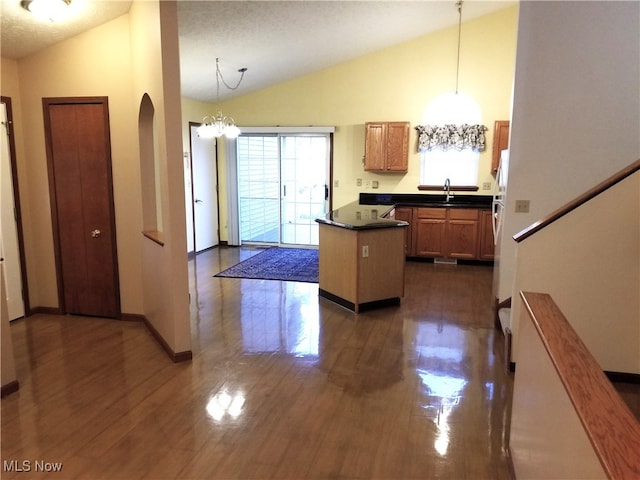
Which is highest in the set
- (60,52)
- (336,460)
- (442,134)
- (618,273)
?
(60,52)

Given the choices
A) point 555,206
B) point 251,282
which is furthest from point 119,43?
point 555,206

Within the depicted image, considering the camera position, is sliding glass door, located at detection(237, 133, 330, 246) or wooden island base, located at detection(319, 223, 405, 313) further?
sliding glass door, located at detection(237, 133, 330, 246)

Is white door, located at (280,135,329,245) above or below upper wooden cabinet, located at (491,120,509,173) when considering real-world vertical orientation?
below

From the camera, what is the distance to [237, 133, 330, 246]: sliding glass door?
7824mm

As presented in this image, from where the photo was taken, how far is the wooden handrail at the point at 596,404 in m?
0.99

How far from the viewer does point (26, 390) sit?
298 centimetres

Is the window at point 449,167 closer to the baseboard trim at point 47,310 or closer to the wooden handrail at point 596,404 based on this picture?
the baseboard trim at point 47,310

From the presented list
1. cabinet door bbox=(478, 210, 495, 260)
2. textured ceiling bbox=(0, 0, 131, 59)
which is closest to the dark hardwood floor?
cabinet door bbox=(478, 210, 495, 260)

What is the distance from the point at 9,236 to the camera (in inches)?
165

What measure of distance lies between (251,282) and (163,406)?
301 cm

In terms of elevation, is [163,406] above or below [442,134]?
below

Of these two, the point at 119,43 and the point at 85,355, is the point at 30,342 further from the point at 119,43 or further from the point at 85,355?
the point at 119,43

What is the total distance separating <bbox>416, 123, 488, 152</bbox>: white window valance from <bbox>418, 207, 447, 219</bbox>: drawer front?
0.97 m

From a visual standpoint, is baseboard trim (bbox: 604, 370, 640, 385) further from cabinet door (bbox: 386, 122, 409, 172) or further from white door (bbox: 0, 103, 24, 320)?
white door (bbox: 0, 103, 24, 320)
